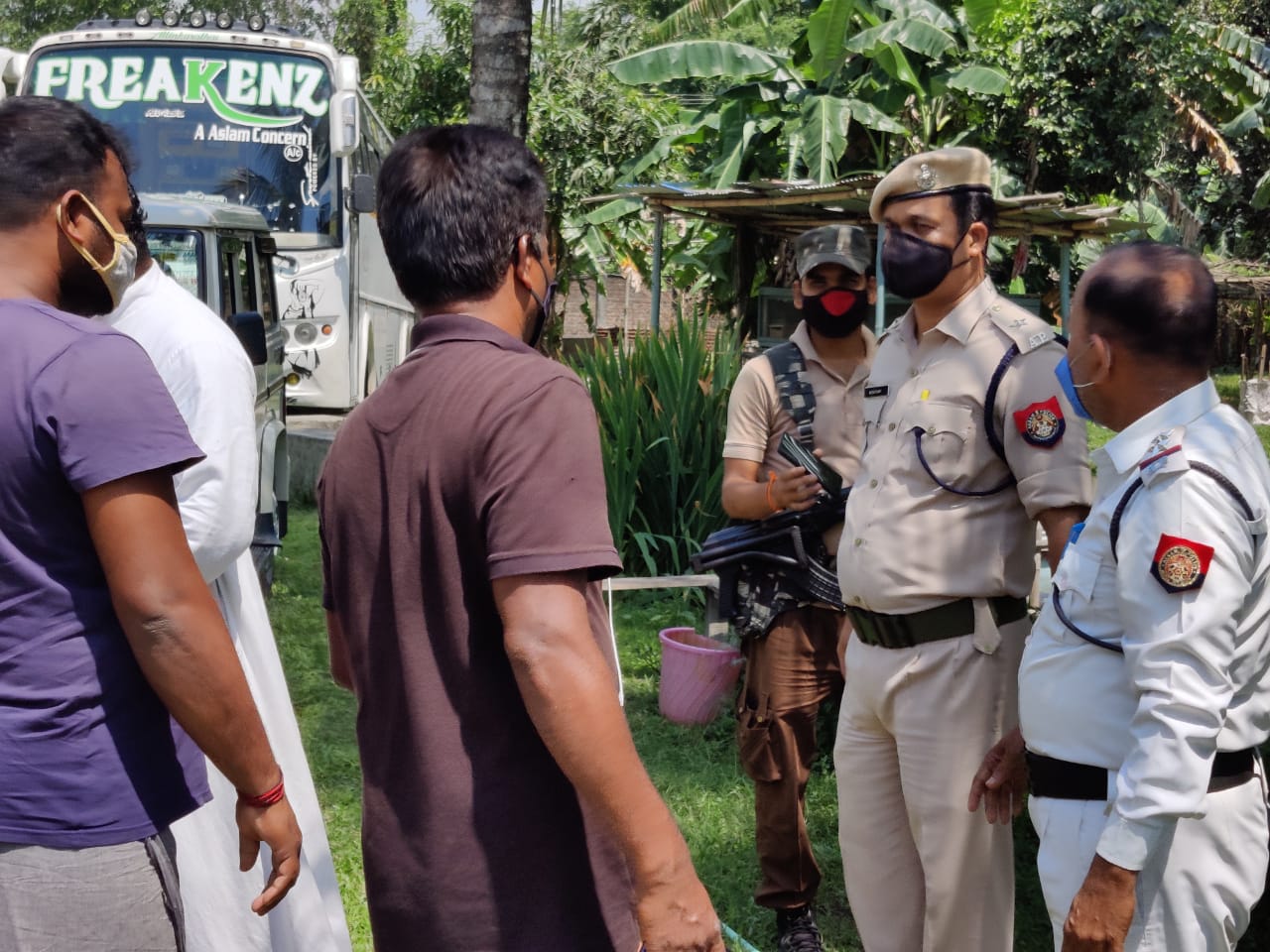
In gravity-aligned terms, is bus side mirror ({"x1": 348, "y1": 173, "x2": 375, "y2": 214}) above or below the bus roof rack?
below

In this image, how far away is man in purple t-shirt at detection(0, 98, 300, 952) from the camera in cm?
171

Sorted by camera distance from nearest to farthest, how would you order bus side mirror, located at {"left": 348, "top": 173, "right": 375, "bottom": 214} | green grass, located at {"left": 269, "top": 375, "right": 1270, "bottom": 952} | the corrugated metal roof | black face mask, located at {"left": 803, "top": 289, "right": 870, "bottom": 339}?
black face mask, located at {"left": 803, "top": 289, "right": 870, "bottom": 339}, green grass, located at {"left": 269, "top": 375, "right": 1270, "bottom": 952}, the corrugated metal roof, bus side mirror, located at {"left": 348, "top": 173, "right": 375, "bottom": 214}

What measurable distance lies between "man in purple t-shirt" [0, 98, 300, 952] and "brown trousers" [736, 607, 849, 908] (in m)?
1.96

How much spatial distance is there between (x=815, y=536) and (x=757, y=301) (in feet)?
25.6

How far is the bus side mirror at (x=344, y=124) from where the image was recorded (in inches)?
382

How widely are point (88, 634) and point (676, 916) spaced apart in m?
0.89

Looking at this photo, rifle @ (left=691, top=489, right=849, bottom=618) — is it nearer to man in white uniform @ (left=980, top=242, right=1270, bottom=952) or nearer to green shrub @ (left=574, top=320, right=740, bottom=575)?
man in white uniform @ (left=980, top=242, right=1270, bottom=952)

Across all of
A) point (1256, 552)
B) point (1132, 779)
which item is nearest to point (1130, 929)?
point (1132, 779)

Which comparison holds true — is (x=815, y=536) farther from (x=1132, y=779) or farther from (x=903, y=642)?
(x=1132, y=779)

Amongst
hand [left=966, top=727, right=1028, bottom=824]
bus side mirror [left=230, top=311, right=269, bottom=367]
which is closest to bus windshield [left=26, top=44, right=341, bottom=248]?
bus side mirror [left=230, top=311, right=269, bottom=367]

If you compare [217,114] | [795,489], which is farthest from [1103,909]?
[217,114]

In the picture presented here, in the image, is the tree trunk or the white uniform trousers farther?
the tree trunk

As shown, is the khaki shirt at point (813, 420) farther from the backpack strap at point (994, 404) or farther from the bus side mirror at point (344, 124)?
the bus side mirror at point (344, 124)

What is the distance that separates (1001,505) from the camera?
9.05ft
